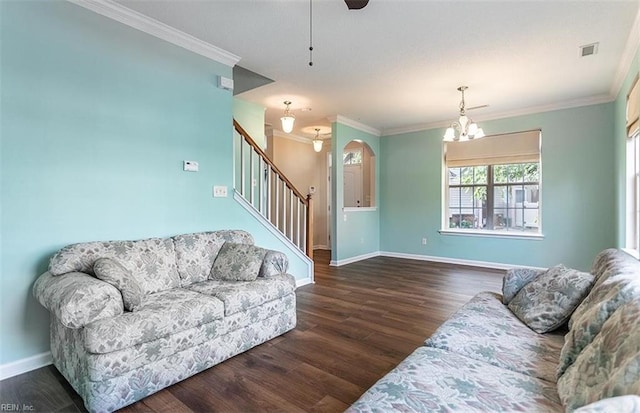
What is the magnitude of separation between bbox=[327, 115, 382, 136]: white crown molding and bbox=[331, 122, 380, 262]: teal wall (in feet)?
0.20

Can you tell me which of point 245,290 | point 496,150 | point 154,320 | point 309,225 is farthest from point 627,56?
point 154,320

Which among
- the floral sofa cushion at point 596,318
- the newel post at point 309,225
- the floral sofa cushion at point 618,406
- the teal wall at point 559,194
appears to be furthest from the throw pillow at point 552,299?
the teal wall at point 559,194

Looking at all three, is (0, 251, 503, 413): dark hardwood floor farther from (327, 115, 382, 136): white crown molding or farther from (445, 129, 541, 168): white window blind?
(327, 115, 382, 136): white crown molding

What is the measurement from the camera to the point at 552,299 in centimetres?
180

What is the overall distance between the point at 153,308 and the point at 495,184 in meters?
5.57

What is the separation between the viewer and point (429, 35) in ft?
9.52

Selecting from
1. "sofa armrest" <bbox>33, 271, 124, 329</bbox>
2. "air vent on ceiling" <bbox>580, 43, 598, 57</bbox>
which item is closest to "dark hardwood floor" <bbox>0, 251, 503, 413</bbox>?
"sofa armrest" <bbox>33, 271, 124, 329</bbox>

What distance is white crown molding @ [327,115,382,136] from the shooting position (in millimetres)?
5645

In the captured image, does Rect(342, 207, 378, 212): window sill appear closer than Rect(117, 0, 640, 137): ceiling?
No

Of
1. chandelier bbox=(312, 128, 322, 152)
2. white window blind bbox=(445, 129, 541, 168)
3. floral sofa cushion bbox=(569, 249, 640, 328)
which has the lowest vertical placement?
floral sofa cushion bbox=(569, 249, 640, 328)

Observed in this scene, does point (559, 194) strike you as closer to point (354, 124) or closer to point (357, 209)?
point (357, 209)

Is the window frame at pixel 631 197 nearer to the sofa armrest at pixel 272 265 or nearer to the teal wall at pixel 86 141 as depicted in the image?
the sofa armrest at pixel 272 265

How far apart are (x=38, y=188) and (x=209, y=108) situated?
5.35ft

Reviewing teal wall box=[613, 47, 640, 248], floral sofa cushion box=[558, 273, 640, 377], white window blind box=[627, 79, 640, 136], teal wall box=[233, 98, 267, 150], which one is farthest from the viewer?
teal wall box=[233, 98, 267, 150]
